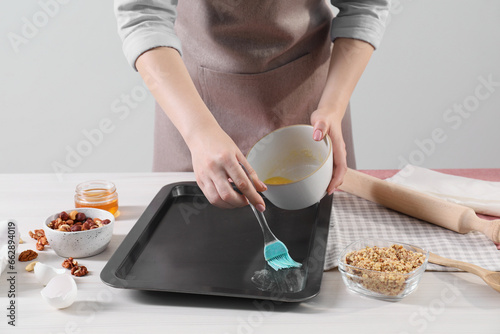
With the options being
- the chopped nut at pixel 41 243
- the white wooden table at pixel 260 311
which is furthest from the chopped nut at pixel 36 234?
the white wooden table at pixel 260 311

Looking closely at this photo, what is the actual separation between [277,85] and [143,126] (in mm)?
1577

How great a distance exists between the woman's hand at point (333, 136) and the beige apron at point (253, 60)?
0.95 ft

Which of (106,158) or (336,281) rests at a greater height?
(336,281)

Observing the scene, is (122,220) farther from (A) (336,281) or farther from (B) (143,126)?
(B) (143,126)

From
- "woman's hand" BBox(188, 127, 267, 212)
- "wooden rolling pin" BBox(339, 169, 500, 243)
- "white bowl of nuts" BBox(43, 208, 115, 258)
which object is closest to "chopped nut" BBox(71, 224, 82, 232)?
"white bowl of nuts" BBox(43, 208, 115, 258)

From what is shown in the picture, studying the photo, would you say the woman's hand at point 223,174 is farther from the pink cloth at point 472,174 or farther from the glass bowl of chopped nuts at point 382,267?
the pink cloth at point 472,174

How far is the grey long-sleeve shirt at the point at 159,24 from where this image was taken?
1.18 m

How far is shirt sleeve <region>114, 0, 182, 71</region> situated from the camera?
3.86ft

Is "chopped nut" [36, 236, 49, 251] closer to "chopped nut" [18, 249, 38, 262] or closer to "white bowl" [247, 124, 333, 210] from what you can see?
"chopped nut" [18, 249, 38, 262]

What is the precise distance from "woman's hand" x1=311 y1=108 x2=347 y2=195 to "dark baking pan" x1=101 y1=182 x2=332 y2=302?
0.31 ft

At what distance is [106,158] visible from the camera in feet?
9.80

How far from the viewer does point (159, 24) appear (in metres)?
1.22

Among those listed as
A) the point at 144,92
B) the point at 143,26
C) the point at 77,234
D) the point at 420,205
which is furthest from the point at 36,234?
the point at 144,92

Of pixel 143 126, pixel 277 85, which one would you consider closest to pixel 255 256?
pixel 277 85
